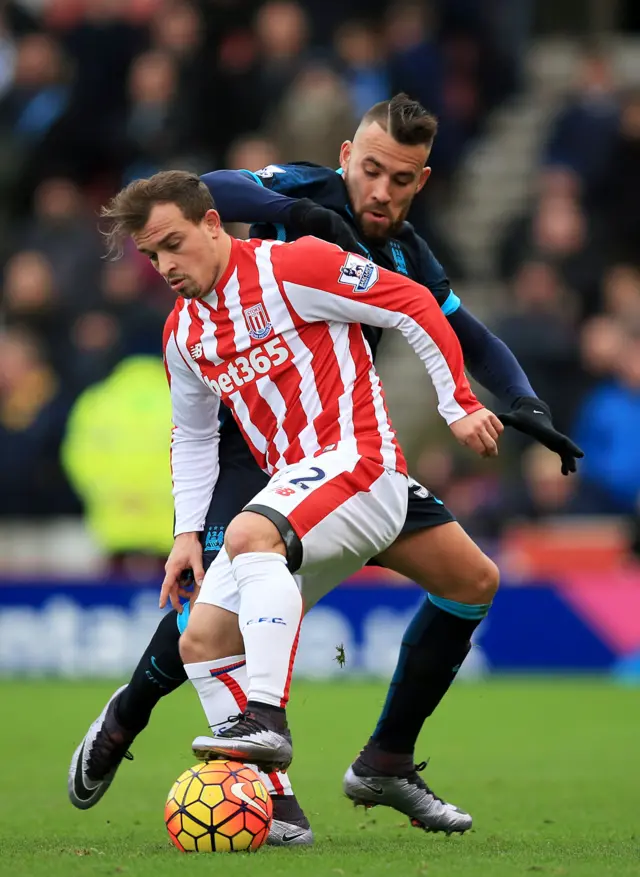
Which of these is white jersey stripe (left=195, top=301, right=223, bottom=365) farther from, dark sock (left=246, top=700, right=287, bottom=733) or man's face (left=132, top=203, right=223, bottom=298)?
dark sock (left=246, top=700, right=287, bottom=733)

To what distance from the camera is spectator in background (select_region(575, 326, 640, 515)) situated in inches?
484

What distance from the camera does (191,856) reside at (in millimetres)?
5000

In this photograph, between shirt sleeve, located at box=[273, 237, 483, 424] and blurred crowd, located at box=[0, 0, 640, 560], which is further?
blurred crowd, located at box=[0, 0, 640, 560]

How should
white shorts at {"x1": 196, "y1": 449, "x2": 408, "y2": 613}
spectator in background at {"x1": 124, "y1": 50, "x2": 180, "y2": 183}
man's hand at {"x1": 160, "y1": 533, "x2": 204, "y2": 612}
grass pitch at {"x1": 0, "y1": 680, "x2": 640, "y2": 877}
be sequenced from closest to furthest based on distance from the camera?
grass pitch at {"x1": 0, "y1": 680, "x2": 640, "y2": 877}
white shorts at {"x1": 196, "y1": 449, "x2": 408, "y2": 613}
man's hand at {"x1": 160, "y1": 533, "x2": 204, "y2": 612}
spectator in background at {"x1": 124, "y1": 50, "x2": 180, "y2": 183}

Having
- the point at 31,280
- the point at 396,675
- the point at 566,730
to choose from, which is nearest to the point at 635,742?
the point at 566,730

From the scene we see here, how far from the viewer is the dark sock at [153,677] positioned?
19.8ft

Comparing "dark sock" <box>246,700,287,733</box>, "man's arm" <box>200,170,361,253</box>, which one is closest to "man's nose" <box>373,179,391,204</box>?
"man's arm" <box>200,170,361,253</box>

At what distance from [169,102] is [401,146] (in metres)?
9.56

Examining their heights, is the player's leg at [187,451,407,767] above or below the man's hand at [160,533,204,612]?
above

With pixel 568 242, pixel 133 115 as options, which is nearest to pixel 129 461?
pixel 568 242

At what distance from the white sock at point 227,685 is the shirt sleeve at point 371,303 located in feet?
3.48

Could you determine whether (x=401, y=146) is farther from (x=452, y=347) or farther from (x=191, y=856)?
(x=191, y=856)

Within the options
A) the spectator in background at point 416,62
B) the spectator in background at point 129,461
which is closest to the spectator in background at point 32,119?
the spectator in background at point 416,62

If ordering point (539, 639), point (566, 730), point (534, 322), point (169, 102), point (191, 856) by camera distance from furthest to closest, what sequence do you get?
point (169, 102), point (534, 322), point (539, 639), point (566, 730), point (191, 856)
